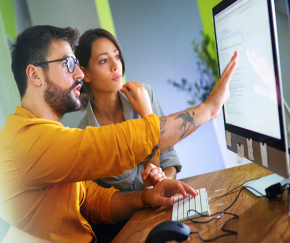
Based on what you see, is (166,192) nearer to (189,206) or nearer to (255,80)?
(189,206)

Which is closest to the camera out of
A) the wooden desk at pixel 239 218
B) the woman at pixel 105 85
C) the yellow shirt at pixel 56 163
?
the wooden desk at pixel 239 218

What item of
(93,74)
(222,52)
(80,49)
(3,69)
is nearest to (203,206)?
(222,52)

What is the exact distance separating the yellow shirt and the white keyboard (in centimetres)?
23

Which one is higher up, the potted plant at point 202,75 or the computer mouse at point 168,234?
the potted plant at point 202,75

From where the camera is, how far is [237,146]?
0.95 metres

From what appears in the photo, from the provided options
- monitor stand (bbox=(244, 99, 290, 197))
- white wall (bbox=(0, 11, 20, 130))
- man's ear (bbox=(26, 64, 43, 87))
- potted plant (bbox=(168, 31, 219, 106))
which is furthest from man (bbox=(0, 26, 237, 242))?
potted plant (bbox=(168, 31, 219, 106))

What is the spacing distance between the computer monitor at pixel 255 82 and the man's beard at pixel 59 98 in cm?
68

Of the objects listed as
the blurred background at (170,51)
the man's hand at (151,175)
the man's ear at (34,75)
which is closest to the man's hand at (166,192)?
the man's hand at (151,175)

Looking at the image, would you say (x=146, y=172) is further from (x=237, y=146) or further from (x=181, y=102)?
(x=181, y=102)

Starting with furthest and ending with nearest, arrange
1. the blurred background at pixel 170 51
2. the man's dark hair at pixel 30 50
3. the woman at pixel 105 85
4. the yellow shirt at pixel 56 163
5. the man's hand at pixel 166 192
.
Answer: the blurred background at pixel 170 51 < the woman at pixel 105 85 < the man's dark hair at pixel 30 50 < the man's hand at pixel 166 192 < the yellow shirt at pixel 56 163

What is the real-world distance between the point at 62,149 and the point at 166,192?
48 centimetres

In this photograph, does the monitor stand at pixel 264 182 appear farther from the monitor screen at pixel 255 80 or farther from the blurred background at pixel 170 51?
the blurred background at pixel 170 51

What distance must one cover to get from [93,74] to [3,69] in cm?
53

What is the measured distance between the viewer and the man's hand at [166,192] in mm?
928
